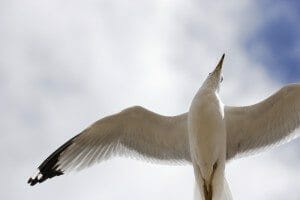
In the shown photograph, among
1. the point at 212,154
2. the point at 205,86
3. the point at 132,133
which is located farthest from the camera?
the point at 132,133

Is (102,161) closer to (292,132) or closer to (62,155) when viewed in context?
(62,155)

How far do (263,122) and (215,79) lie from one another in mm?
798

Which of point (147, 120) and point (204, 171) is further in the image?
point (147, 120)

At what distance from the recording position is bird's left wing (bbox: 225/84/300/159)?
304 inches

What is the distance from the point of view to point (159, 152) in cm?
823

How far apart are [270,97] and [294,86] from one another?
322mm

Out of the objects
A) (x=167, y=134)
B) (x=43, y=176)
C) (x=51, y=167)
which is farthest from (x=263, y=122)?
(x=43, y=176)

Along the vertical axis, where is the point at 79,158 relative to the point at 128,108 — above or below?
below

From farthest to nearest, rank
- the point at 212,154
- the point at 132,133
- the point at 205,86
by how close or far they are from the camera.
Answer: the point at 132,133, the point at 205,86, the point at 212,154

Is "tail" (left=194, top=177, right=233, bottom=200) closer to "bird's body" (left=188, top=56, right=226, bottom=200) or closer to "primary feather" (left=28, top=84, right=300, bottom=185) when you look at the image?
"bird's body" (left=188, top=56, right=226, bottom=200)

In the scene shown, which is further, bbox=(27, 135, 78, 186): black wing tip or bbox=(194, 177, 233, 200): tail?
bbox=(27, 135, 78, 186): black wing tip

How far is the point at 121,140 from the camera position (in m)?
8.07

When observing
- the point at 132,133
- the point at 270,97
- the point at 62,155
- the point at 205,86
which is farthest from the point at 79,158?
the point at 270,97

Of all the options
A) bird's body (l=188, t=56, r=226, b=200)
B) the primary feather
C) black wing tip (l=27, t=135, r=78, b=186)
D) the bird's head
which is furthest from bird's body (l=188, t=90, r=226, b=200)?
black wing tip (l=27, t=135, r=78, b=186)
